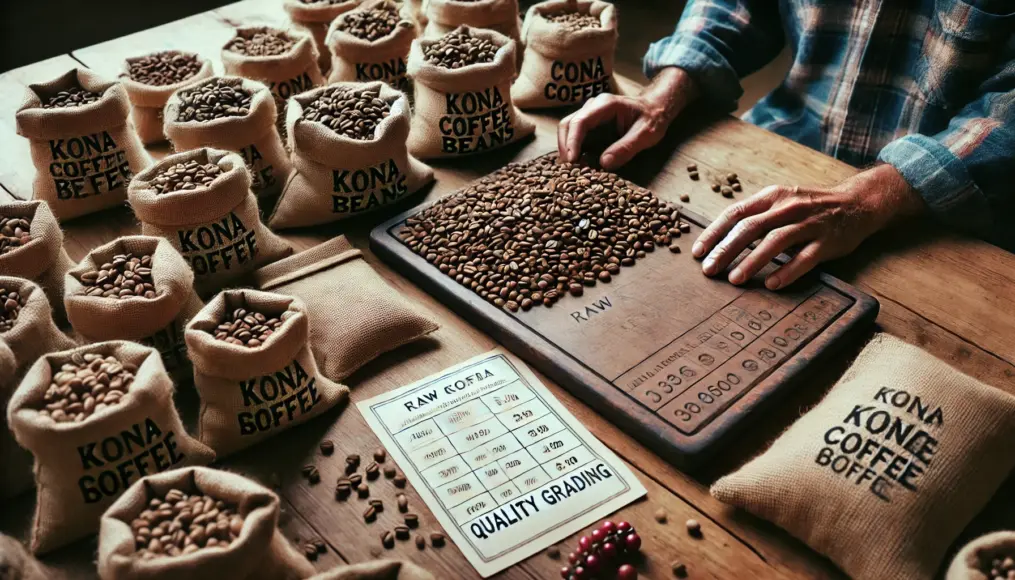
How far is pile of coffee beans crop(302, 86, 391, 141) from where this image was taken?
181 centimetres

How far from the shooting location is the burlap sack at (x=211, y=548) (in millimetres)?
1013

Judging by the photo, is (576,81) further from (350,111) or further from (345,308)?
(345,308)

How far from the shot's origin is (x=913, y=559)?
114 centimetres

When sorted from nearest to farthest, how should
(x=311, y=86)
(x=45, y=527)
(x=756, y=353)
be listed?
1. (x=45, y=527)
2. (x=756, y=353)
3. (x=311, y=86)

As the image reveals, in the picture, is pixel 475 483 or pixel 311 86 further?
pixel 311 86

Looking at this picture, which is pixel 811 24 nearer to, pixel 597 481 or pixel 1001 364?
pixel 1001 364

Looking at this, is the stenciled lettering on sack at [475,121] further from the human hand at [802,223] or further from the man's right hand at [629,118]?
the human hand at [802,223]

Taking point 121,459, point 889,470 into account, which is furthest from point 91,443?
point 889,470

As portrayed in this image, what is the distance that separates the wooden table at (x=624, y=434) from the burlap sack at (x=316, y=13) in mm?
283

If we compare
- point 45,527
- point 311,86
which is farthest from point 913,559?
point 311,86

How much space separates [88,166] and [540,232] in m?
0.98

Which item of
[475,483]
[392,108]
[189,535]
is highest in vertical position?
[392,108]

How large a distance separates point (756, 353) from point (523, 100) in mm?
1082

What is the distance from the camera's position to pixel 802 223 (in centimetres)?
168
